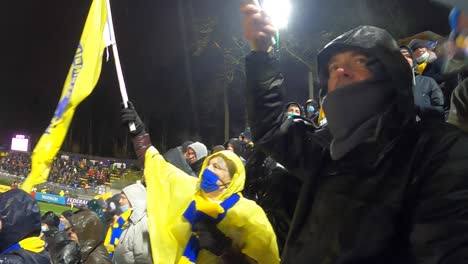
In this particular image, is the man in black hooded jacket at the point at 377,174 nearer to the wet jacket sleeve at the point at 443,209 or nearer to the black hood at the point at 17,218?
the wet jacket sleeve at the point at 443,209

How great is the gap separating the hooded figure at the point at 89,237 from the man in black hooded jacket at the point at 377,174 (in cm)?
364

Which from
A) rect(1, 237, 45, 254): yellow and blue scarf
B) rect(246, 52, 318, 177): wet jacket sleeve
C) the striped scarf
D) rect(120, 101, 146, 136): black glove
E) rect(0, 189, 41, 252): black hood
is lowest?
the striped scarf

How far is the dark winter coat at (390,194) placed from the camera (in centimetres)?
114

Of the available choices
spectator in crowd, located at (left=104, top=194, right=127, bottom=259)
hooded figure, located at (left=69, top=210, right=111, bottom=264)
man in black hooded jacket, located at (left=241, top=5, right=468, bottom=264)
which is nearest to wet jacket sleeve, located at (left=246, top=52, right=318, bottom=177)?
man in black hooded jacket, located at (left=241, top=5, right=468, bottom=264)

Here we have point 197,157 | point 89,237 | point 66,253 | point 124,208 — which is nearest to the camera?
point 66,253

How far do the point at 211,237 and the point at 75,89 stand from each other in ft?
5.82

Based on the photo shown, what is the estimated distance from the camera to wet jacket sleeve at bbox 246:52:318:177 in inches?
69.4

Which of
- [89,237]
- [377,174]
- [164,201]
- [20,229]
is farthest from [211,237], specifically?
[89,237]

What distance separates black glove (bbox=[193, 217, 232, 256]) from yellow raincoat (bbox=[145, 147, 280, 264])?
40mm

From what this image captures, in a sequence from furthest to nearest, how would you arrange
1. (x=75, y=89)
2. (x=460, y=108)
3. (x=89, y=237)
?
(x=89, y=237)
(x=75, y=89)
(x=460, y=108)

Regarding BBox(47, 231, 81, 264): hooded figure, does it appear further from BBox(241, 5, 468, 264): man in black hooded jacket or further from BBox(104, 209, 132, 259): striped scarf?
BBox(241, 5, 468, 264): man in black hooded jacket

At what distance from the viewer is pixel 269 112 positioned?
5.86 ft

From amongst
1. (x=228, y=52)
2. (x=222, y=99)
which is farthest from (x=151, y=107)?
(x=228, y=52)

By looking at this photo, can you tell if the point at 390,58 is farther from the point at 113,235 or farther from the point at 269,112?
the point at 113,235
